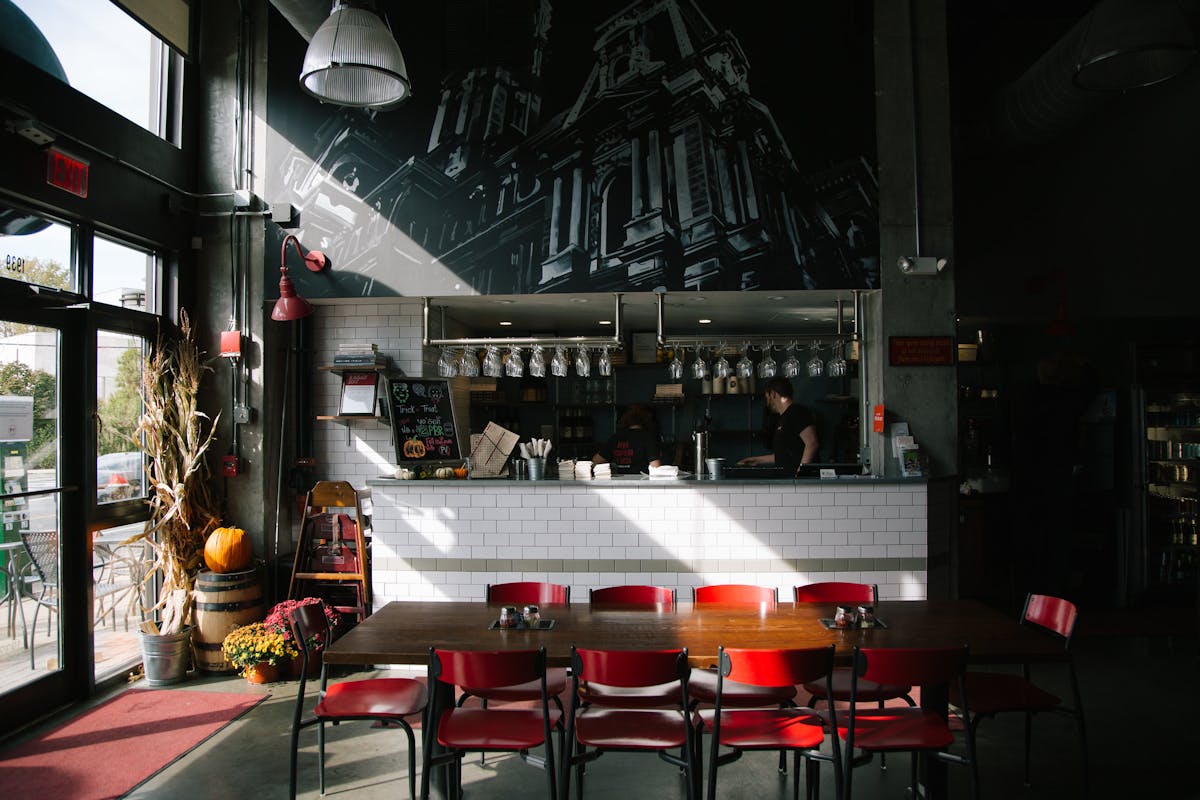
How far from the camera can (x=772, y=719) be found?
11.5 ft

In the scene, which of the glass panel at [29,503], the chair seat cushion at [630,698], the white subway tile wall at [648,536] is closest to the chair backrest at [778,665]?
the chair seat cushion at [630,698]

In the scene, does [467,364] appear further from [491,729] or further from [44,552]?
[491,729]

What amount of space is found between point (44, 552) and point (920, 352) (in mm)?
6419

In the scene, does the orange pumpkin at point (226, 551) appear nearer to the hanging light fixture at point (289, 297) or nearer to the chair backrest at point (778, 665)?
the hanging light fixture at point (289, 297)

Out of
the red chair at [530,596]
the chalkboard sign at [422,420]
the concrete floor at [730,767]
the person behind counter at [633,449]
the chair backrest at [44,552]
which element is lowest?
the concrete floor at [730,767]

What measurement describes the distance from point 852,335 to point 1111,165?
4.21m

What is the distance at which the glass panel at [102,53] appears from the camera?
5160 mm

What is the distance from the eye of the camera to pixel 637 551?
231 inches

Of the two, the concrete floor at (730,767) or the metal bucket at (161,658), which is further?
the metal bucket at (161,658)

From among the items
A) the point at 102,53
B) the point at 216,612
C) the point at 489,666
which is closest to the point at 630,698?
the point at 489,666

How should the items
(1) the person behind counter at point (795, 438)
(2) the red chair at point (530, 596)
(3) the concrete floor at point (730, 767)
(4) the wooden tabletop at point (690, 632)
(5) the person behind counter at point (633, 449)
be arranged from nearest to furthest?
(4) the wooden tabletop at point (690, 632), (3) the concrete floor at point (730, 767), (2) the red chair at point (530, 596), (1) the person behind counter at point (795, 438), (5) the person behind counter at point (633, 449)

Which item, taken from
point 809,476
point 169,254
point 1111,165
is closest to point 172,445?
point 169,254

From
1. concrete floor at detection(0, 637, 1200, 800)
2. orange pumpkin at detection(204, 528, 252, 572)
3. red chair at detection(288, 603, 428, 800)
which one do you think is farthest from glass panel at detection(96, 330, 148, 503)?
red chair at detection(288, 603, 428, 800)

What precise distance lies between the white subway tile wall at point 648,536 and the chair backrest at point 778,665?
2.65 m
